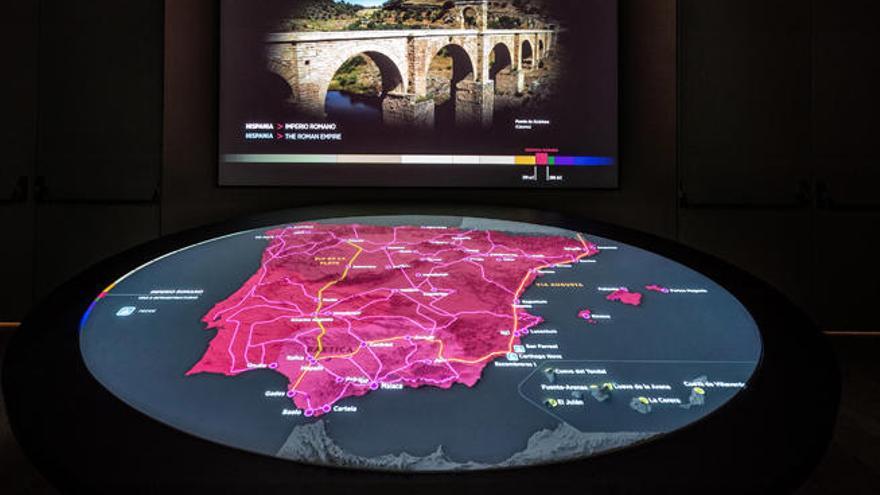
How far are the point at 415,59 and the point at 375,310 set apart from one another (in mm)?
1629

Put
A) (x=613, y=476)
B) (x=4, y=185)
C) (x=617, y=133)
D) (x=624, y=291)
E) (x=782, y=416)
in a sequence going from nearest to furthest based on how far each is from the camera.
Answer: (x=613, y=476), (x=782, y=416), (x=624, y=291), (x=617, y=133), (x=4, y=185)

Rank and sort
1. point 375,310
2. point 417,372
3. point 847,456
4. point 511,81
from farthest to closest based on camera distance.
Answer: point 511,81 → point 847,456 → point 375,310 → point 417,372

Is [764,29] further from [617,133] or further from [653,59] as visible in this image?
[617,133]

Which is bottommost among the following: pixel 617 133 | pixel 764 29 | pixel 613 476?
pixel 613 476

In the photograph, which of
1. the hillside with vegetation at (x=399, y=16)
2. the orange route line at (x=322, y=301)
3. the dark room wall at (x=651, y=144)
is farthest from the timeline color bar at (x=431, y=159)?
the orange route line at (x=322, y=301)

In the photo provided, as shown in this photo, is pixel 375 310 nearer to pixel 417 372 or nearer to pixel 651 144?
pixel 417 372

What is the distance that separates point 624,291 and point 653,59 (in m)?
1.68

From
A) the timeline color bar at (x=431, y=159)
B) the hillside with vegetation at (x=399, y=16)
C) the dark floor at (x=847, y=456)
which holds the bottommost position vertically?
the dark floor at (x=847, y=456)

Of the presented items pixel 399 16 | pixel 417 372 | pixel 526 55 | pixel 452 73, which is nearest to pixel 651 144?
pixel 526 55

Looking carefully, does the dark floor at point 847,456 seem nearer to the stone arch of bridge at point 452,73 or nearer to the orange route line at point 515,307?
the orange route line at point 515,307

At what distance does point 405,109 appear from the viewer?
8.21 feet

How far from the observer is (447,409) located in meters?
0.95

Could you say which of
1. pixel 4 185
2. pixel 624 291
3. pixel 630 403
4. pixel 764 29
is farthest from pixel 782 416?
pixel 4 185

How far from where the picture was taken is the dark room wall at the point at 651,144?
8.46 ft
